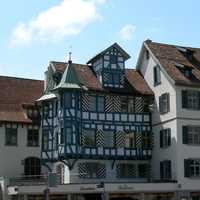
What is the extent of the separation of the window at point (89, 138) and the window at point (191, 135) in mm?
7944

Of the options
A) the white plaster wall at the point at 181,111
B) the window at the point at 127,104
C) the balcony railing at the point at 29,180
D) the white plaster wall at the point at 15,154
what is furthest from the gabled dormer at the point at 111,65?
the balcony railing at the point at 29,180

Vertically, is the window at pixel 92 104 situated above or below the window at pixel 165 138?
above

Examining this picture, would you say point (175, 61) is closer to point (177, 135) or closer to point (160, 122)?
point (160, 122)

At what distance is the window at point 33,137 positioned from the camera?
5106 centimetres

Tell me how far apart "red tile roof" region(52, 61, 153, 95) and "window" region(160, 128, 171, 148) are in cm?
438

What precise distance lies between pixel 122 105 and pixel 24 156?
10.4m

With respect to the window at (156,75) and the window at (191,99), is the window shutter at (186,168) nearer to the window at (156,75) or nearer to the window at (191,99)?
the window at (191,99)

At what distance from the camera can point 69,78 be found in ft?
157

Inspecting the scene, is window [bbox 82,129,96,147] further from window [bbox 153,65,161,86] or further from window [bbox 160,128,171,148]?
window [bbox 153,65,161,86]

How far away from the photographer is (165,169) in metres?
48.3

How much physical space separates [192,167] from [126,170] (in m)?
6.32

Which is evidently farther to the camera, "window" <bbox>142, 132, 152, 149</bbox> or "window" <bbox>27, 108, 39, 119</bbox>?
"window" <bbox>27, 108, 39, 119</bbox>

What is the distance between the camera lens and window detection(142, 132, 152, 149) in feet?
165

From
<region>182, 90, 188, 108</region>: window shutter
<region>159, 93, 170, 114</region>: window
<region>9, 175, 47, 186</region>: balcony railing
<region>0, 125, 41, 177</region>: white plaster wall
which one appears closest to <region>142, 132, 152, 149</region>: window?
<region>159, 93, 170, 114</region>: window
